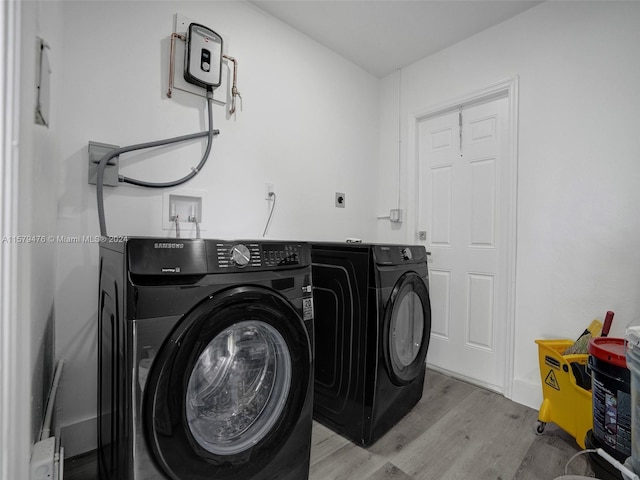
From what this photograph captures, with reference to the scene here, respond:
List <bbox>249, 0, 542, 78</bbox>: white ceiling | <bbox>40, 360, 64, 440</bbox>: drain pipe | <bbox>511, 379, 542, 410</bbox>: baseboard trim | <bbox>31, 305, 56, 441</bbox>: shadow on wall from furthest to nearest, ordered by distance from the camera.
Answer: <bbox>249, 0, 542, 78</bbox>: white ceiling < <bbox>511, 379, 542, 410</bbox>: baseboard trim < <bbox>40, 360, 64, 440</bbox>: drain pipe < <bbox>31, 305, 56, 441</bbox>: shadow on wall

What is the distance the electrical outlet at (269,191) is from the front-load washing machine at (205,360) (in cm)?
97

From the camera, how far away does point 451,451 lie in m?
1.49

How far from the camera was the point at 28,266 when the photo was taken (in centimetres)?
56

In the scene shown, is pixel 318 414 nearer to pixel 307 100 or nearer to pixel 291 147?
pixel 291 147

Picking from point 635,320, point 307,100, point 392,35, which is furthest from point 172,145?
point 635,320

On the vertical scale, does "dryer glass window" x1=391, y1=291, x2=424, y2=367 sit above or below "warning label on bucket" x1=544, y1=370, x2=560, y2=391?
above

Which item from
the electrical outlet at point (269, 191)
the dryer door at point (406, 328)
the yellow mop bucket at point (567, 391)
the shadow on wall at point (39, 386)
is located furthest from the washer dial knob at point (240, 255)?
the yellow mop bucket at point (567, 391)

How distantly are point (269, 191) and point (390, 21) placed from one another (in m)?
1.48

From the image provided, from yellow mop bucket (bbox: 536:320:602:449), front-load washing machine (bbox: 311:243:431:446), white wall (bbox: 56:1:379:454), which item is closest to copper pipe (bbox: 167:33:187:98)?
white wall (bbox: 56:1:379:454)

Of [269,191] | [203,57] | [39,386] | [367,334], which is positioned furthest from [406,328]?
[203,57]

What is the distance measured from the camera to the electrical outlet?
6.75 feet

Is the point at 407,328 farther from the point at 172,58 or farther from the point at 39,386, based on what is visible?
the point at 172,58

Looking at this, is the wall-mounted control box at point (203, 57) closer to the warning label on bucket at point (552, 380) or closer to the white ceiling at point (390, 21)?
the white ceiling at point (390, 21)

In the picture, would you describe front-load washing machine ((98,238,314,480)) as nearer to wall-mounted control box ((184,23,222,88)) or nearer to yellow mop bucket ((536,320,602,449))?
wall-mounted control box ((184,23,222,88))
